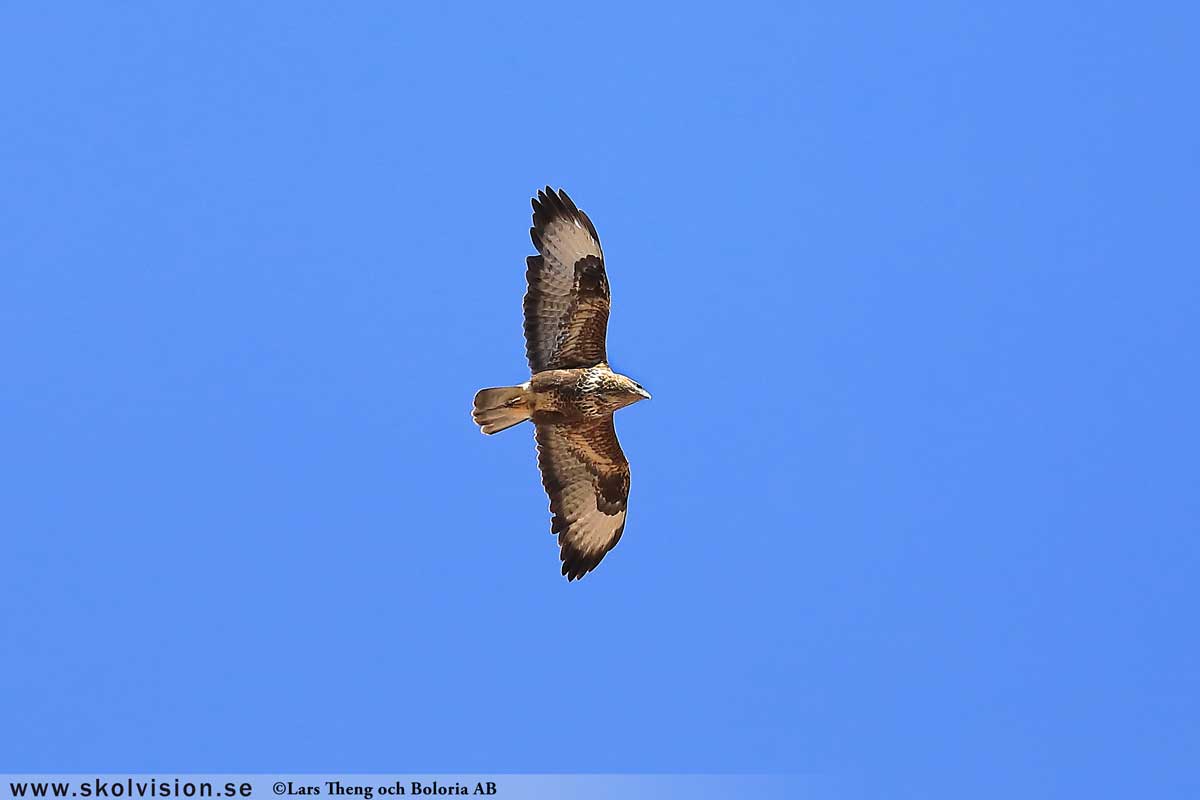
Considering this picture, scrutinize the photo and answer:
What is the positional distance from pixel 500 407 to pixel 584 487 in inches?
53.5

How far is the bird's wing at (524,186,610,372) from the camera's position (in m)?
11.4

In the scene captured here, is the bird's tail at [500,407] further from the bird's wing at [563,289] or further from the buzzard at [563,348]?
the bird's wing at [563,289]

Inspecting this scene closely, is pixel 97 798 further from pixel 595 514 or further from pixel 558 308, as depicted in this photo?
pixel 558 308

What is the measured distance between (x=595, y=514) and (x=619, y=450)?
0.67 m

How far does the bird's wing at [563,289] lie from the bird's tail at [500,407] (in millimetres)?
346

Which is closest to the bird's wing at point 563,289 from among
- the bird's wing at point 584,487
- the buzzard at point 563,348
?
the buzzard at point 563,348

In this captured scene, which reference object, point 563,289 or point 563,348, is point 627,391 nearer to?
point 563,348

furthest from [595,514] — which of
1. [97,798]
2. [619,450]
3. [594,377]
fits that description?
[97,798]

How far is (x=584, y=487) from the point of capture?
1217 cm

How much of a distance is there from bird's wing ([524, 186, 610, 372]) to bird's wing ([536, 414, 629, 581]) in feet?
2.10

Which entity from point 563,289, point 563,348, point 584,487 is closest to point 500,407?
point 563,348

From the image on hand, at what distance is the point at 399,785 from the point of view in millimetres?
11477

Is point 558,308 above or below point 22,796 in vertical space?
above

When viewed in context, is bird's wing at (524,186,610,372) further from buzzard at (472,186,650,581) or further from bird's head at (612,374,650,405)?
bird's head at (612,374,650,405)
